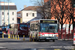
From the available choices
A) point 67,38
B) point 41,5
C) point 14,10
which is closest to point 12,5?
point 14,10

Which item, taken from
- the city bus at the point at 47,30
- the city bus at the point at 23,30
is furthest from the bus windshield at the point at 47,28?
the city bus at the point at 23,30

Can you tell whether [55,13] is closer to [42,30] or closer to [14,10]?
[42,30]

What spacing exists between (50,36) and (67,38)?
7287 mm

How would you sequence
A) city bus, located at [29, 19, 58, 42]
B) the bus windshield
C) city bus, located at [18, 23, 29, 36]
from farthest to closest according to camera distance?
1. city bus, located at [18, 23, 29, 36]
2. the bus windshield
3. city bus, located at [29, 19, 58, 42]

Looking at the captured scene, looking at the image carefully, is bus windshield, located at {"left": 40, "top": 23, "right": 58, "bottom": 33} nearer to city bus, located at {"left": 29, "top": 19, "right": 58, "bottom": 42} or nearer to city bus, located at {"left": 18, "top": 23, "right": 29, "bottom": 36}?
city bus, located at {"left": 29, "top": 19, "right": 58, "bottom": 42}

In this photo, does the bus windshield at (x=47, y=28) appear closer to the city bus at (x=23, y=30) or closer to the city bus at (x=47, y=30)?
the city bus at (x=47, y=30)

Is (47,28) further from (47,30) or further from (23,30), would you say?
(23,30)

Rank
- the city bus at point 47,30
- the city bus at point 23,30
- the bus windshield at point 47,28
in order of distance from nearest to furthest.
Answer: the city bus at point 47,30 → the bus windshield at point 47,28 → the city bus at point 23,30

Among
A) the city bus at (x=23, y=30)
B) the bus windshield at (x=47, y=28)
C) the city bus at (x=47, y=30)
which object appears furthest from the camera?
the city bus at (x=23, y=30)

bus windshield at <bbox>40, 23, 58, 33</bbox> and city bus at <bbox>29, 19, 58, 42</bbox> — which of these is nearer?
city bus at <bbox>29, 19, 58, 42</bbox>

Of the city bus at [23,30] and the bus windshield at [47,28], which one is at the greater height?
the bus windshield at [47,28]

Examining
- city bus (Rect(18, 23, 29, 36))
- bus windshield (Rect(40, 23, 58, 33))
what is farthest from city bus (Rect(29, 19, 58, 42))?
city bus (Rect(18, 23, 29, 36))

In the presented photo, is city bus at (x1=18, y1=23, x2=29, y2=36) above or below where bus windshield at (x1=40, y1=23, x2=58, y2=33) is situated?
below

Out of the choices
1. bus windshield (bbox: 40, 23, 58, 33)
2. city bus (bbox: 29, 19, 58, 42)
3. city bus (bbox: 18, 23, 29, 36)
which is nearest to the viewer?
city bus (bbox: 29, 19, 58, 42)
